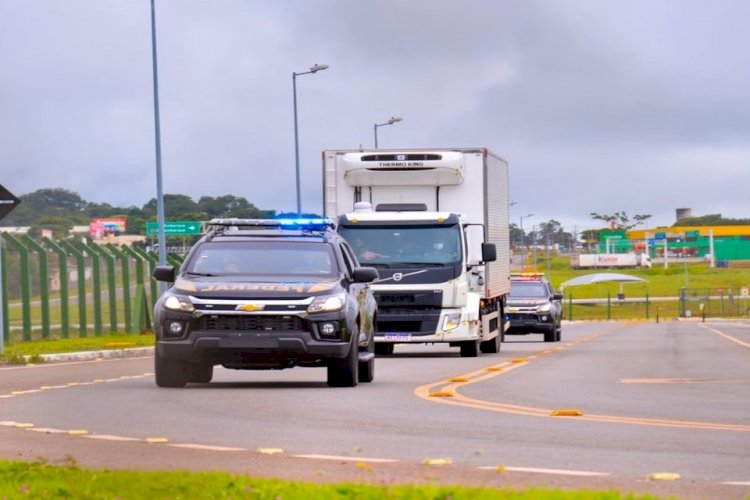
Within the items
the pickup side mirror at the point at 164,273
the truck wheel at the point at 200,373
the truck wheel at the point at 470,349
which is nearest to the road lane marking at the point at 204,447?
the pickup side mirror at the point at 164,273

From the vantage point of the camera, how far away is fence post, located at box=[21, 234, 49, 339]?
3638 cm

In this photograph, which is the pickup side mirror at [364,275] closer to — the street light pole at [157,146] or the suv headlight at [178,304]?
the suv headlight at [178,304]

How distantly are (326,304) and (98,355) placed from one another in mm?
13012

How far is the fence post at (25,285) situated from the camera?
35688 mm

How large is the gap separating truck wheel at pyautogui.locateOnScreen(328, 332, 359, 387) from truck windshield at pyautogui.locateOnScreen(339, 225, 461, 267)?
942cm

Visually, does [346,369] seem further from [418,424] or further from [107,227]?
[107,227]

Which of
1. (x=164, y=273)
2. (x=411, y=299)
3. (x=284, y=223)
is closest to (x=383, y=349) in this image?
(x=411, y=299)

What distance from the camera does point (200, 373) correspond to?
65.4 feet

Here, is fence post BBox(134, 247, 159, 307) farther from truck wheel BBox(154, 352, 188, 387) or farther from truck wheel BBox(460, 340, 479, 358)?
truck wheel BBox(154, 352, 188, 387)

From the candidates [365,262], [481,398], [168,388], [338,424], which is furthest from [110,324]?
[338,424]

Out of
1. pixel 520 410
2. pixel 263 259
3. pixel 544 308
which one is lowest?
pixel 544 308

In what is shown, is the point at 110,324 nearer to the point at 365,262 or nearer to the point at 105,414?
the point at 365,262

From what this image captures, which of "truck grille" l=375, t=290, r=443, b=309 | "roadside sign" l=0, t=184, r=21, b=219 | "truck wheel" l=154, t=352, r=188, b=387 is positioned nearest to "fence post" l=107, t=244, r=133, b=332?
"roadside sign" l=0, t=184, r=21, b=219

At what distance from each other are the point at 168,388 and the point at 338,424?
5349mm
